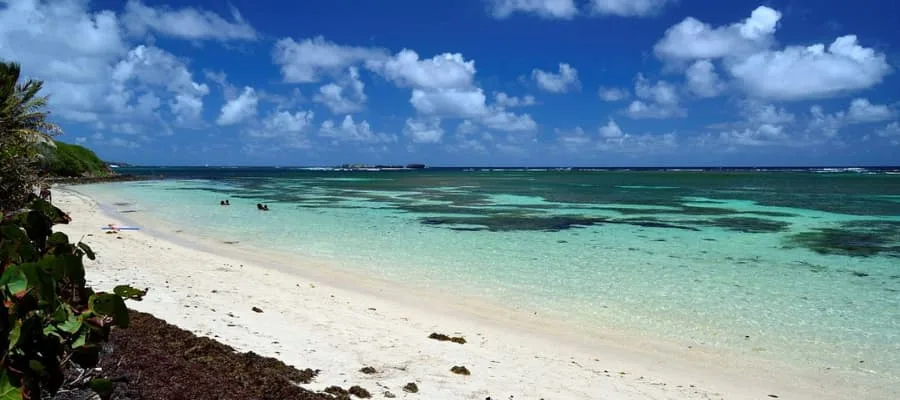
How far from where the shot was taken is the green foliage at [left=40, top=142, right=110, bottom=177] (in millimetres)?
54156

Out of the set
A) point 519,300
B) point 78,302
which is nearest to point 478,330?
point 519,300

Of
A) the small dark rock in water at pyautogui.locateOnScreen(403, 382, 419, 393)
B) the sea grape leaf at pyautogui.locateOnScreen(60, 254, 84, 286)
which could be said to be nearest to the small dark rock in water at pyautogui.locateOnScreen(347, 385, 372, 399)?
the small dark rock in water at pyautogui.locateOnScreen(403, 382, 419, 393)

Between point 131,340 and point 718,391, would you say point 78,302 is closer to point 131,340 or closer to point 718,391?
point 131,340

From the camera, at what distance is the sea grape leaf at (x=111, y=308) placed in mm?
2473

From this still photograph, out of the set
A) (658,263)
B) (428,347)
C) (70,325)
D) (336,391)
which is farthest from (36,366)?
(658,263)

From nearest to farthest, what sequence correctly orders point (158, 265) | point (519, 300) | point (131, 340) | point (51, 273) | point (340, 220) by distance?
point (51, 273) < point (131, 340) < point (519, 300) < point (158, 265) < point (340, 220)

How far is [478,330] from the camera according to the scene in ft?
28.6

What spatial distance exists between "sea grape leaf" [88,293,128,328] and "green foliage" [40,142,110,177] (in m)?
56.6

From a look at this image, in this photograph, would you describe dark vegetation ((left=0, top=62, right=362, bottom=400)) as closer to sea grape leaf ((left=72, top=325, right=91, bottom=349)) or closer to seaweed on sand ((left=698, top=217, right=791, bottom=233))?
sea grape leaf ((left=72, top=325, right=91, bottom=349))

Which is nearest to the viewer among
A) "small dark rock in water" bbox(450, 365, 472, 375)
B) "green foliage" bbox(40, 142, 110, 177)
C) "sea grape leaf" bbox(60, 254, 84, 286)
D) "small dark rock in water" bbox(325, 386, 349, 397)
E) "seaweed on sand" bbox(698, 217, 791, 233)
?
"sea grape leaf" bbox(60, 254, 84, 286)

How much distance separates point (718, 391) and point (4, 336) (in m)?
6.72

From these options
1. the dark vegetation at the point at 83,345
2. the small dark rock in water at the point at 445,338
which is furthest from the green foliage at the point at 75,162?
the dark vegetation at the point at 83,345

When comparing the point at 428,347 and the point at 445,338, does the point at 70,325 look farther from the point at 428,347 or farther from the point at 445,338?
the point at 445,338

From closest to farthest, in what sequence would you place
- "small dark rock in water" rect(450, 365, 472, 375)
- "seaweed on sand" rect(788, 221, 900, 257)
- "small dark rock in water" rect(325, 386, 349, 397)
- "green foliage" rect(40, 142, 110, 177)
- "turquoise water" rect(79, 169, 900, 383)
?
"small dark rock in water" rect(325, 386, 349, 397) < "small dark rock in water" rect(450, 365, 472, 375) < "turquoise water" rect(79, 169, 900, 383) < "seaweed on sand" rect(788, 221, 900, 257) < "green foliage" rect(40, 142, 110, 177)
